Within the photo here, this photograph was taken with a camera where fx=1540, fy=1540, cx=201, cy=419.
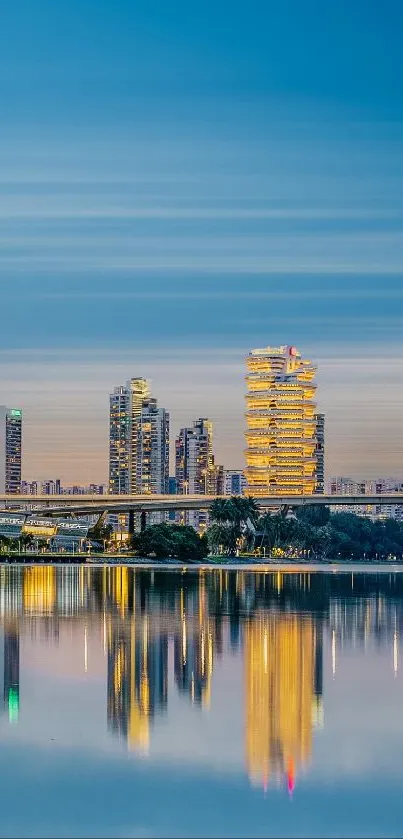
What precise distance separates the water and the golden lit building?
0.17 ft

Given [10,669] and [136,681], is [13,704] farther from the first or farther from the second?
[10,669]

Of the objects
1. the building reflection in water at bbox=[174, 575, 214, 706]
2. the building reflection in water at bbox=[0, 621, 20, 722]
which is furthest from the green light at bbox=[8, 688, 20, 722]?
the building reflection in water at bbox=[174, 575, 214, 706]

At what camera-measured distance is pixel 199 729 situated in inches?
1142

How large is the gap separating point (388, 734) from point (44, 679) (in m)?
10.7

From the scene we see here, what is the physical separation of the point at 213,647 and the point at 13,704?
15.4m

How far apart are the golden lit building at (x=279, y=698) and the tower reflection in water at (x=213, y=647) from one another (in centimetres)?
3

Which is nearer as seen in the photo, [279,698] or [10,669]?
[279,698]

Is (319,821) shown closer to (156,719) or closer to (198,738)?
(198,738)

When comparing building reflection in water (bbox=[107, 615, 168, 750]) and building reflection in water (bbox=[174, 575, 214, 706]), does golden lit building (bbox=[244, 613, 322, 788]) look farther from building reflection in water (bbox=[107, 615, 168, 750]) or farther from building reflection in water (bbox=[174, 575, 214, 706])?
building reflection in water (bbox=[107, 615, 168, 750])

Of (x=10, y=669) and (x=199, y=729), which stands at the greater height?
(x=10, y=669)

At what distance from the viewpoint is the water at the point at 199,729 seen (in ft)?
70.4

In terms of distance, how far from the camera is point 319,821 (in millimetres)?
21094

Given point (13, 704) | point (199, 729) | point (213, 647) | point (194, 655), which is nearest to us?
point (199, 729)

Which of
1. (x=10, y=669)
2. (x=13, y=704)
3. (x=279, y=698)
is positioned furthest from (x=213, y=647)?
(x=13, y=704)
